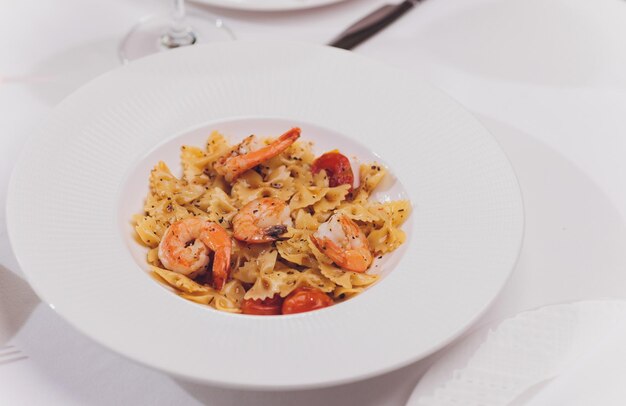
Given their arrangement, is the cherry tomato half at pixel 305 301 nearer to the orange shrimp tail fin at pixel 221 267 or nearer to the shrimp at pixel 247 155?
the orange shrimp tail fin at pixel 221 267

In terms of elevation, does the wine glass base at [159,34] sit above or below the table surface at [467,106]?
above

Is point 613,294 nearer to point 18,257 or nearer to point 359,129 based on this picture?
point 359,129

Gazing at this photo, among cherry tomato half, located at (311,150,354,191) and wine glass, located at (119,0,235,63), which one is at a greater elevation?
wine glass, located at (119,0,235,63)

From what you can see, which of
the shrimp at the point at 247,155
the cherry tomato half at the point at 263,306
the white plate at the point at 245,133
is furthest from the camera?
the shrimp at the point at 247,155

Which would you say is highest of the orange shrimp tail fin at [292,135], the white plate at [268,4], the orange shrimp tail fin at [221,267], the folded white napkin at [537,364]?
the white plate at [268,4]

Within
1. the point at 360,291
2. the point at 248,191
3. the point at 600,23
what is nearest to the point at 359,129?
the point at 248,191

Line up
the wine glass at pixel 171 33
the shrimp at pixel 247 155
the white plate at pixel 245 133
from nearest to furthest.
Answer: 1. the white plate at pixel 245 133
2. the shrimp at pixel 247 155
3. the wine glass at pixel 171 33

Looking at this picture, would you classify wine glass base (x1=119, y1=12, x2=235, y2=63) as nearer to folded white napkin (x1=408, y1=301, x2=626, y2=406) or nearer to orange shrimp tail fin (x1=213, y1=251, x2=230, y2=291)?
orange shrimp tail fin (x1=213, y1=251, x2=230, y2=291)

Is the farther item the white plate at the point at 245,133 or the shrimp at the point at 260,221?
the shrimp at the point at 260,221

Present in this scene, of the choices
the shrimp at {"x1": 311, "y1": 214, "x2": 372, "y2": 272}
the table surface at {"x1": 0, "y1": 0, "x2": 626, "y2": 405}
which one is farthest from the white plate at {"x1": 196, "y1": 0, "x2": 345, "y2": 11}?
the shrimp at {"x1": 311, "y1": 214, "x2": 372, "y2": 272}

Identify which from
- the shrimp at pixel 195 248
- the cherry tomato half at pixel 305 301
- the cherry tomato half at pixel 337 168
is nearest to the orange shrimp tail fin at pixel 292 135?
the cherry tomato half at pixel 337 168
